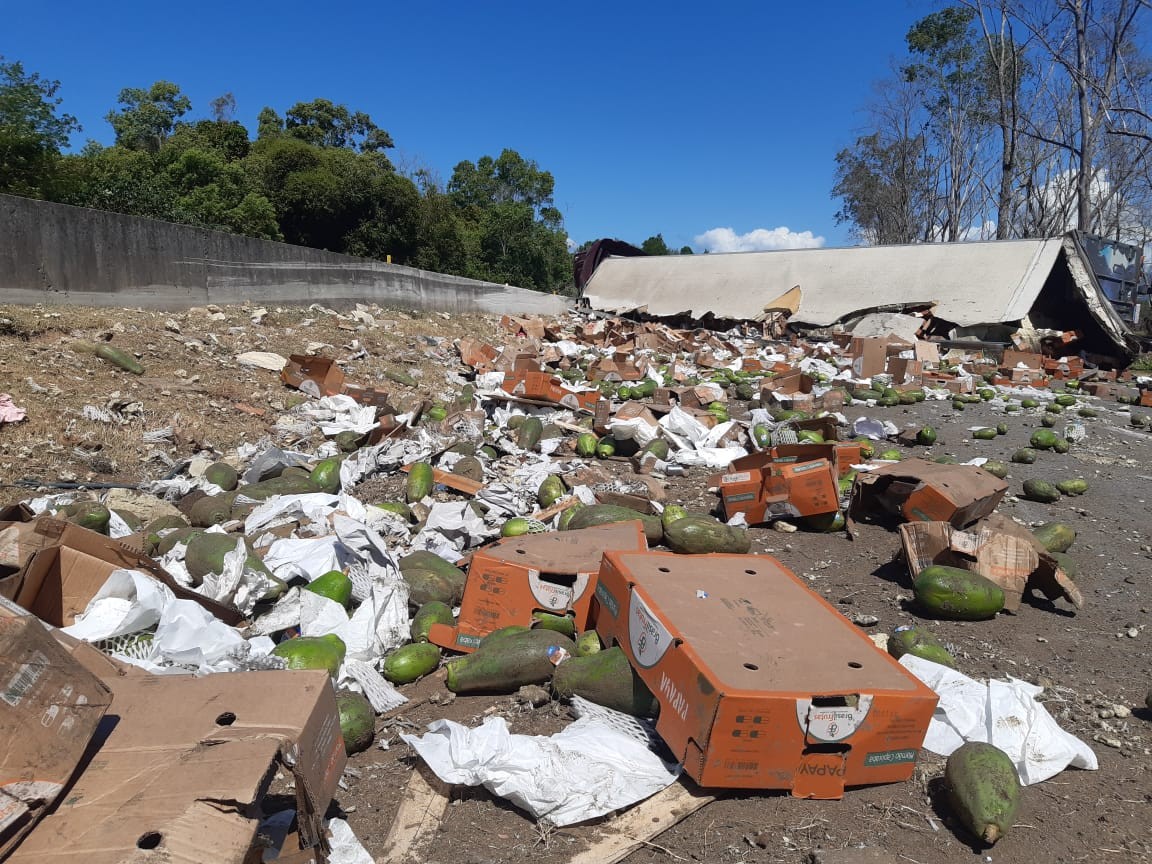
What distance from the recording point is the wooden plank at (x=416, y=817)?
2182 mm

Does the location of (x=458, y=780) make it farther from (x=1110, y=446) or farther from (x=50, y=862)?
(x=1110, y=446)

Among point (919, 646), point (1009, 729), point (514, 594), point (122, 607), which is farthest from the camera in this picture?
point (514, 594)

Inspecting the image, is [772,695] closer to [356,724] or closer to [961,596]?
[356,724]

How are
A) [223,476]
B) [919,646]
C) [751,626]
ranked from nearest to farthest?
[751,626] < [919,646] < [223,476]

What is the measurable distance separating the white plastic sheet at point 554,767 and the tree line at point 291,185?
1784 centimetres

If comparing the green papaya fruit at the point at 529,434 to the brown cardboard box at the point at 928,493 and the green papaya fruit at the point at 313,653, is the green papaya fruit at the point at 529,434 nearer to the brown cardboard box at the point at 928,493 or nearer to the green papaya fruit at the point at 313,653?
the brown cardboard box at the point at 928,493

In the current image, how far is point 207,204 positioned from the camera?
19344 mm

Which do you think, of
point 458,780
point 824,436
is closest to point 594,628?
point 458,780

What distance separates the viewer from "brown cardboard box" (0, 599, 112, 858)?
5.00 feet

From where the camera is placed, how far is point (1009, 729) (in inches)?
102

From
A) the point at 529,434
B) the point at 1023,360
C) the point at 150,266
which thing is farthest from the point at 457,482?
the point at 1023,360

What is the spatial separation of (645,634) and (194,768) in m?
1.53

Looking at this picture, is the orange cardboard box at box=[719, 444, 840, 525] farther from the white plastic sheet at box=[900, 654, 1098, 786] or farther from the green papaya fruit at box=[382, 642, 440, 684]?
the green papaya fruit at box=[382, 642, 440, 684]

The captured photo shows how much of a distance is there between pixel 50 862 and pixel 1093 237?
64.4ft
